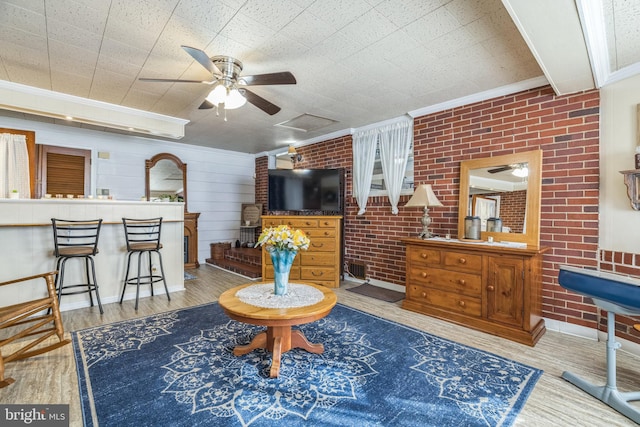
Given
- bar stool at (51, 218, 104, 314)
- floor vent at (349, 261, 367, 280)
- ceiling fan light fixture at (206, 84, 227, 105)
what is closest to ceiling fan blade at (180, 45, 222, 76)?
ceiling fan light fixture at (206, 84, 227, 105)

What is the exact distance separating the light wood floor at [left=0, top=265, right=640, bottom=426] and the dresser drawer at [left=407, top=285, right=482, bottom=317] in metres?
0.19

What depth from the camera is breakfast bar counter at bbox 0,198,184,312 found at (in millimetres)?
3119

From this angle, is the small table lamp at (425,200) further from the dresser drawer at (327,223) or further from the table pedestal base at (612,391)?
the table pedestal base at (612,391)

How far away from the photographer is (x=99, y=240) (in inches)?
145

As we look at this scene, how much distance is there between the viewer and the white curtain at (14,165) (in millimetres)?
4266

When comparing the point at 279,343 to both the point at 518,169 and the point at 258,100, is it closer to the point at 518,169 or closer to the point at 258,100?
the point at 258,100

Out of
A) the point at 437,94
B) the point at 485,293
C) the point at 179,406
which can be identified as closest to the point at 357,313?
the point at 485,293

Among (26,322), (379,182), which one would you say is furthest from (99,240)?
(379,182)

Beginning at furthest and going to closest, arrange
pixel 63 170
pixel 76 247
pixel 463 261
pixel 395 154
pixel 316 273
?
pixel 63 170 → pixel 316 273 → pixel 395 154 → pixel 76 247 → pixel 463 261

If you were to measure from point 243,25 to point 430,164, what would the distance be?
110 inches

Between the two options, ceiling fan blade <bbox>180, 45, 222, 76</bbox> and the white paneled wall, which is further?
the white paneled wall

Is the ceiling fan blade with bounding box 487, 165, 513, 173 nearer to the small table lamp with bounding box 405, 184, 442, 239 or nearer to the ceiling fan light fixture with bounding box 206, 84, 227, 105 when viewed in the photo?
the small table lamp with bounding box 405, 184, 442, 239

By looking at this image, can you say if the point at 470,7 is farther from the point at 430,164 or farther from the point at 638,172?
the point at 430,164

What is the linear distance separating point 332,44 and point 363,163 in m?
2.43
